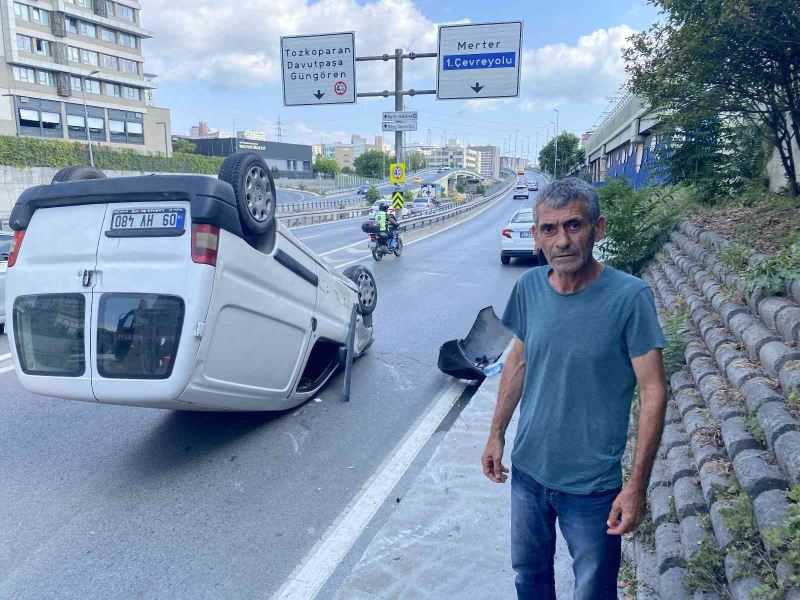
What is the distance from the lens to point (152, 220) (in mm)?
4219

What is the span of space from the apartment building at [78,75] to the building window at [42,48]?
0.10 metres

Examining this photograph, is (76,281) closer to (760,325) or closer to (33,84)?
(760,325)

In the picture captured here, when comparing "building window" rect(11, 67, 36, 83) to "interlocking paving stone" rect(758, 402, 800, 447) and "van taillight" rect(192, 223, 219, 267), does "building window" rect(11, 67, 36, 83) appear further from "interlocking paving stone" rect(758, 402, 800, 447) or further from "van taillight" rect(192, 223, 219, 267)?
"interlocking paving stone" rect(758, 402, 800, 447)

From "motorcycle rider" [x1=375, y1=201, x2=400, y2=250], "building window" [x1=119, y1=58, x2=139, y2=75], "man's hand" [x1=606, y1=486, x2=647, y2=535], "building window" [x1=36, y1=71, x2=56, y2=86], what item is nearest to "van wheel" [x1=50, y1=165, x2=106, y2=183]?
"man's hand" [x1=606, y1=486, x2=647, y2=535]

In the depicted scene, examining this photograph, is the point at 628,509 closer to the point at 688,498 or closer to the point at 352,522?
the point at 688,498

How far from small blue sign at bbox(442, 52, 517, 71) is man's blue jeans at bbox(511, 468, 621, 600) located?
1891 centimetres

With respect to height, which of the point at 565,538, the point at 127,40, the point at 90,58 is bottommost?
the point at 565,538

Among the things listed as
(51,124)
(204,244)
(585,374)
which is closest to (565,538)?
(585,374)

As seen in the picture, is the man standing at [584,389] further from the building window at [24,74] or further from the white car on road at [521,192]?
the white car on road at [521,192]

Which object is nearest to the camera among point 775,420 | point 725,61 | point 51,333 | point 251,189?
point 775,420

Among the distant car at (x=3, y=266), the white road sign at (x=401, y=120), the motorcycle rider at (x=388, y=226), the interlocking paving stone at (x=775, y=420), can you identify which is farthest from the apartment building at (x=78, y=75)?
the interlocking paving stone at (x=775, y=420)

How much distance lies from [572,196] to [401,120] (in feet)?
66.5

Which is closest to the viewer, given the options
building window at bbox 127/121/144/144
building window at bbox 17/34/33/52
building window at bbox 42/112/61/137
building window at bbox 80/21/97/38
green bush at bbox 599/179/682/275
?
green bush at bbox 599/179/682/275

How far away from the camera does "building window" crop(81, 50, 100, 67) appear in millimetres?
60894
